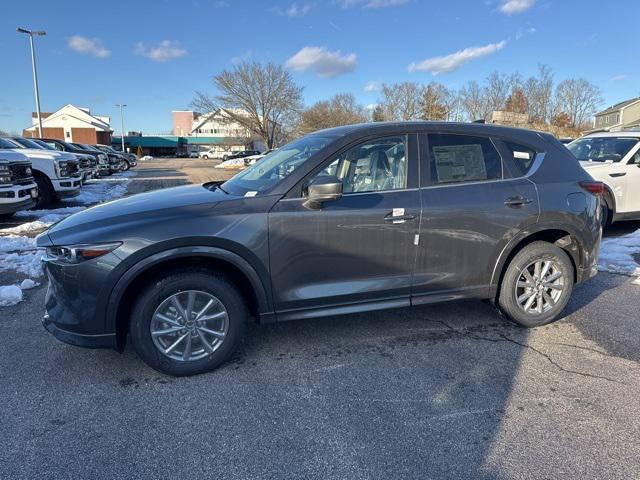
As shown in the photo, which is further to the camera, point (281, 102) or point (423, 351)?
point (281, 102)

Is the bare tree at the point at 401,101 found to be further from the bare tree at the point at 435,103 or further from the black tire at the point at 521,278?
the black tire at the point at 521,278

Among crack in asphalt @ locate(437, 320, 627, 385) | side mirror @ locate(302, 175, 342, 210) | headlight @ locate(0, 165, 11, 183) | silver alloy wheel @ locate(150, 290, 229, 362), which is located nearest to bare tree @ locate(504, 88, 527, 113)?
headlight @ locate(0, 165, 11, 183)

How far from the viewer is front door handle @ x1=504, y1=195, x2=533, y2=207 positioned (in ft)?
12.8

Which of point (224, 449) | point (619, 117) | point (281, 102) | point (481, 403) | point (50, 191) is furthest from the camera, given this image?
point (619, 117)

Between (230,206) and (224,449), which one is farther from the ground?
(230,206)

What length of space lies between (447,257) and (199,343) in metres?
2.11

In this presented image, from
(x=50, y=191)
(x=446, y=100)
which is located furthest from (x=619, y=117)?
(x=50, y=191)

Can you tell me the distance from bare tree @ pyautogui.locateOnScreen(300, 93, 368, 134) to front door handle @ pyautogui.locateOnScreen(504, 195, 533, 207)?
44.3 m

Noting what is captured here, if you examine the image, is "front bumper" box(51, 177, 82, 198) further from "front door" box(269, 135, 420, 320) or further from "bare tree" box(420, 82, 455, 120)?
"bare tree" box(420, 82, 455, 120)

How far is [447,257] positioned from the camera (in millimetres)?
3793

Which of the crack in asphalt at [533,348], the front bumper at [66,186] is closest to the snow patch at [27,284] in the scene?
the crack in asphalt at [533,348]

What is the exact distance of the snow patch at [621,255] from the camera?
19.9 ft

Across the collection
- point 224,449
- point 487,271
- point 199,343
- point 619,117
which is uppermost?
point 619,117

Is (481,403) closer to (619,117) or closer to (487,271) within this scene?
(487,271)
